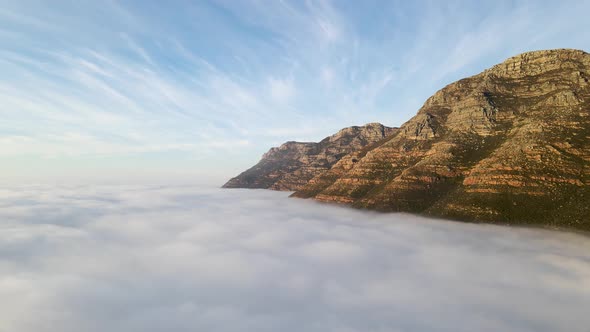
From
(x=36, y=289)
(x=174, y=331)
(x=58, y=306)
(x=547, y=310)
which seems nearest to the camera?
(x=547, y=310)

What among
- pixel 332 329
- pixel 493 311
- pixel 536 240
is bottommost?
pixel 332 329

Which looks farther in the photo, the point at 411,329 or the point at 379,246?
the point at 379,246

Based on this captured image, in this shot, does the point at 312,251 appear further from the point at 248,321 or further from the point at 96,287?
the point at 96,287

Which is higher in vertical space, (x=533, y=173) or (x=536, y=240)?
(x=533, y=173)

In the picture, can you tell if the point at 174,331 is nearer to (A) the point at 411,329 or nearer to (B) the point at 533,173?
(A) the point at 411,329

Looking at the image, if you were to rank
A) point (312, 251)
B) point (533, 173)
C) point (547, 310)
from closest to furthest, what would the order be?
point (547, 310)
point (533, 173)
point (312, 251)

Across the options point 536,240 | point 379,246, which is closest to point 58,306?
point 379,246

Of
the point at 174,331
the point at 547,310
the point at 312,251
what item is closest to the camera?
the point at 547,310

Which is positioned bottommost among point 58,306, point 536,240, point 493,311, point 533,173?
point 58,306

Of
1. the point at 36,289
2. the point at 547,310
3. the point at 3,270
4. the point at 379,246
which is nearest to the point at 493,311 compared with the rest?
the point at 547,310
